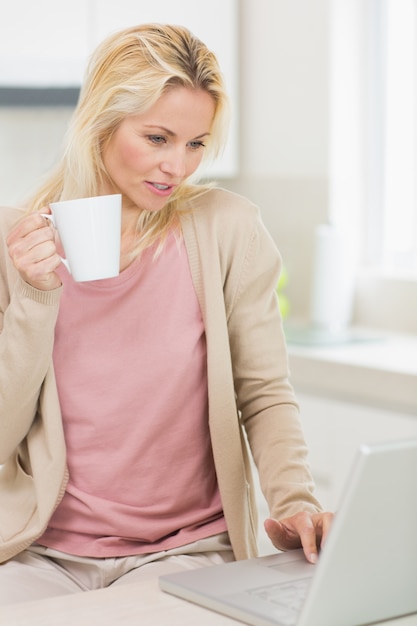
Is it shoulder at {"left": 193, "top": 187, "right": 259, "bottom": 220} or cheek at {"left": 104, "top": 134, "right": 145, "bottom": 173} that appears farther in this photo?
shoulder at {"left": 193, "top": 187, "right": 259, "bottom": 220}

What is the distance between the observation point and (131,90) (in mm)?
1551

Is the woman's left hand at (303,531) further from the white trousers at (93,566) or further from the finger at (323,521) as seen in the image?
the white trousers at (93,566)

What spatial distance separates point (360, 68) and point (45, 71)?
0.94m

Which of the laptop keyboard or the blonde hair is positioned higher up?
the blonde hair

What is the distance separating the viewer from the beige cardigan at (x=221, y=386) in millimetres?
1534

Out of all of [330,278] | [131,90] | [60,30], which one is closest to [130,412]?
[131,90]

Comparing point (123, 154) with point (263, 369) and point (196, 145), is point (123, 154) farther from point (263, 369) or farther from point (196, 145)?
point (263, 369)

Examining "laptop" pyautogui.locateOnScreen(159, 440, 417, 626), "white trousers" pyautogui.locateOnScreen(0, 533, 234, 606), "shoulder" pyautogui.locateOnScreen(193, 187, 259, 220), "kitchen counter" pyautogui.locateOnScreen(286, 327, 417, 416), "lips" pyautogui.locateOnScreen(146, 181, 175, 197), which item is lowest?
"kitchen counter" pyautogui.locateOnScreen(286, 327, 417, 416)

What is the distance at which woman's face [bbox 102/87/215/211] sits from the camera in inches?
61.4

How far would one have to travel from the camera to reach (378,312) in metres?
3.20

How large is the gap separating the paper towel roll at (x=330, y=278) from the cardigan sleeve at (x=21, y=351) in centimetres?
163

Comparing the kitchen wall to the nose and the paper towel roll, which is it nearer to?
the paper towel roll

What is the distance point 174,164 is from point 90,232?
0.25 m

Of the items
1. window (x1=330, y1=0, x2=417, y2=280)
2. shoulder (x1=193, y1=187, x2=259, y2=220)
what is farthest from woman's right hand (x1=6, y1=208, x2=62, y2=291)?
window (x1=330, y1=0, x2=417, y2=280)
